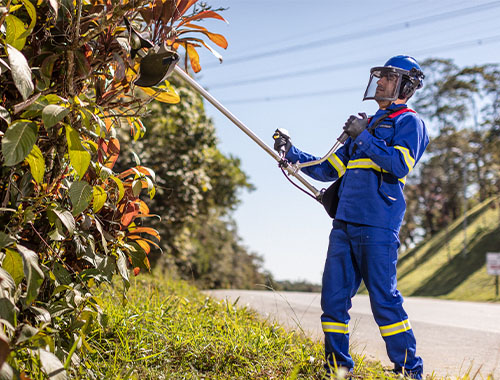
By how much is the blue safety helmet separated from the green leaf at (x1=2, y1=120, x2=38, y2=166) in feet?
7.71

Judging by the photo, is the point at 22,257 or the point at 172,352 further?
the point at 172,352

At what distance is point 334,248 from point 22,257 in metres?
2.02

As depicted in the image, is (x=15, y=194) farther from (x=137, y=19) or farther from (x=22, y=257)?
(x=137, y=19)

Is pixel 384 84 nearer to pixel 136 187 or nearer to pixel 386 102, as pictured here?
pixel 386 102

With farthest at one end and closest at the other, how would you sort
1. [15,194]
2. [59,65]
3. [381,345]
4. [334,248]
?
1. [381,345]
2. [334,248]
3. [59,65]
4. [15,194]

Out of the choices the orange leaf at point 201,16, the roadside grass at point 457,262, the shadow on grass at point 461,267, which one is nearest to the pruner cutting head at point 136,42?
the orange leaf at point 201,16

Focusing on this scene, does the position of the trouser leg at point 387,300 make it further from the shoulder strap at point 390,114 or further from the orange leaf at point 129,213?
the orange leaf at point 129,213

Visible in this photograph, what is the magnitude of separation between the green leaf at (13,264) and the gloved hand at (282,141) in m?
2.14

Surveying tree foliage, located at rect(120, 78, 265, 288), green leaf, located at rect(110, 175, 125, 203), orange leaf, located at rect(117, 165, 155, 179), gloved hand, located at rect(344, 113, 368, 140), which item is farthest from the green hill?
green leaf, located at rect(110, 175, 125, 203)

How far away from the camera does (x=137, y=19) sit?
9.83ft

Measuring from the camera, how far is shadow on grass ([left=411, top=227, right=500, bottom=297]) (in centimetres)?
3675

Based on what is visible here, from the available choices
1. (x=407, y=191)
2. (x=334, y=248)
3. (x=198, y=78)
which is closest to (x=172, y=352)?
(x=334, y=248)

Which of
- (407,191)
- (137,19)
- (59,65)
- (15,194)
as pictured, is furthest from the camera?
(407,191)

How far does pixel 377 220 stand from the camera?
3.40m
